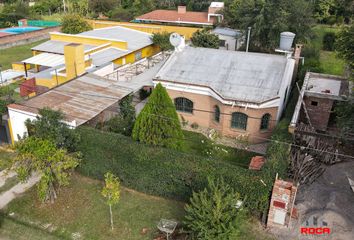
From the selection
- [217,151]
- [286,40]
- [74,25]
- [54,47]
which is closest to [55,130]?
[217,151]

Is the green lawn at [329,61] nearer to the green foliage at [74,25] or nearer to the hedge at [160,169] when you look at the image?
the hedge at [160,169]

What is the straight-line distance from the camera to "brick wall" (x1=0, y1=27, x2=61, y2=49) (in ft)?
166

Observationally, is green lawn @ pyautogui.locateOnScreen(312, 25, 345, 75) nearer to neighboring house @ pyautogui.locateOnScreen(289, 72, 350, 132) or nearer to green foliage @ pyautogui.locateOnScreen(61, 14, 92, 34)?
neighboring house @ pyautogui.locateOnScreen(289, 72, 350, 132)

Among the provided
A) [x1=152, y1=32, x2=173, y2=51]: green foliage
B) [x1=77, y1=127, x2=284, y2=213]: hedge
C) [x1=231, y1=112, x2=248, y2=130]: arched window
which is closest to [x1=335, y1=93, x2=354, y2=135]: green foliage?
[x1=77, y1=127, x2=284, y2=213]: hedge

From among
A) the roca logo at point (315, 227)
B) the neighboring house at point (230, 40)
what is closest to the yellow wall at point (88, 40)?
the neighboring house at point (230, 40)

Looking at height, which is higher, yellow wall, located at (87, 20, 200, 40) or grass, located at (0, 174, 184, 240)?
yellow wall, located at (87, 20, 200, 40)

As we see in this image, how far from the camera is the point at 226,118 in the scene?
23750 millimetres

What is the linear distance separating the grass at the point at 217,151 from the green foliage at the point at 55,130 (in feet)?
22.8

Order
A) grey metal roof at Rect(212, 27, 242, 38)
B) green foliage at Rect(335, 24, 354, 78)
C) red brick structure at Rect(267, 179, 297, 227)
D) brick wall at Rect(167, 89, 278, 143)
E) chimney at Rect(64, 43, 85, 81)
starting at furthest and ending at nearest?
grey metal roof at Rect(212, 27, 242, 38)
chimney at Rect(64, 43, 85, 81)
brick wall at Rect(167, 89, 278, 143)
green foliage at Rect(335, 24, 354, 78)
red brick structure at Rect(267, 179, 297, 227)

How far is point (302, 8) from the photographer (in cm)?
3681

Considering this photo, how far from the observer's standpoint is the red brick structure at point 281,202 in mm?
14820

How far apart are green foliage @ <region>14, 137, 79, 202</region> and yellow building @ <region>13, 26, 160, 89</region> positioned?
39.4 ft

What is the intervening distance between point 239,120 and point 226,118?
0.95 metres

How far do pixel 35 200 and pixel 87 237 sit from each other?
14.3 feet
